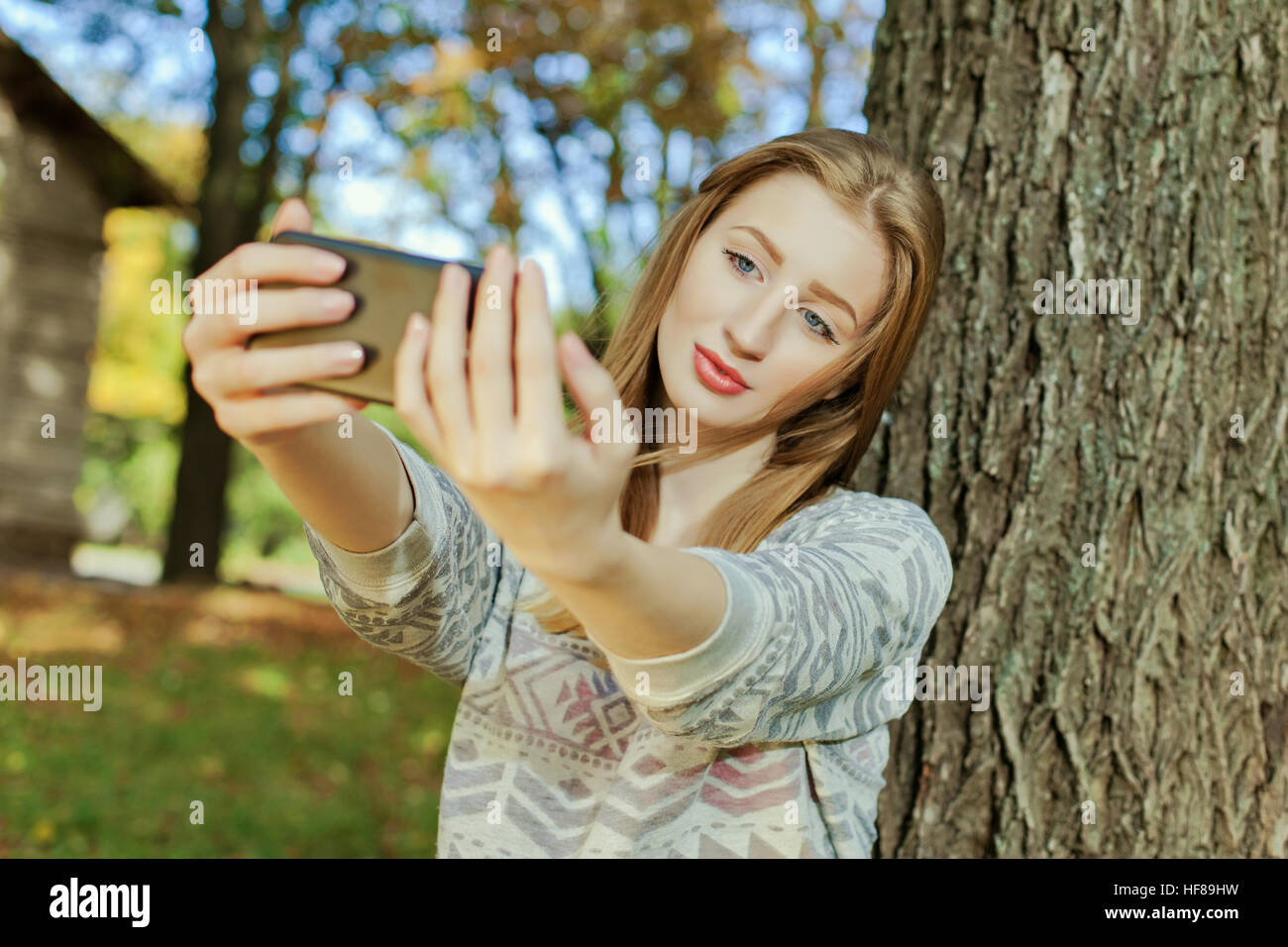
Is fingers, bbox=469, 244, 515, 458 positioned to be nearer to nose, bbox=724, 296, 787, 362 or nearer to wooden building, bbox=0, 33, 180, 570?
nose, bbox=724, 296, 787, 362

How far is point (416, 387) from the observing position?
3.29ft

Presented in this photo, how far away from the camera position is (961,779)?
2.30 meters

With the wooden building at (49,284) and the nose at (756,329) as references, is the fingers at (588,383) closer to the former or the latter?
the nose at (756,329)

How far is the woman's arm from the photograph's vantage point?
1079 millimetres

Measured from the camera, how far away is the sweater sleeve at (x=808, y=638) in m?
1.15

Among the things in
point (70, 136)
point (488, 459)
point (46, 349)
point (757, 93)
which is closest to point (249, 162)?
point (70, 136)

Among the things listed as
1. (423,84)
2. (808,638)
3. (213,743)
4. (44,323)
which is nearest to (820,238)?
(808,638)

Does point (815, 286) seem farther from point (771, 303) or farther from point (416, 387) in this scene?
point (416, 387)

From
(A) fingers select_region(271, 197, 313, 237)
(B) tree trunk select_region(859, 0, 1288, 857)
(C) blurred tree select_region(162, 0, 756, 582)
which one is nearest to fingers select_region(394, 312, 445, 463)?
(A) fingers select_region(271, 197, 313, 237)

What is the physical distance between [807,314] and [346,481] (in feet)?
2.45

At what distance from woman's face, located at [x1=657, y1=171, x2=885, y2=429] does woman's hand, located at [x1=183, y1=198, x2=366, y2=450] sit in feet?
2.23

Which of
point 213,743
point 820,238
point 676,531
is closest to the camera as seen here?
point 820,238

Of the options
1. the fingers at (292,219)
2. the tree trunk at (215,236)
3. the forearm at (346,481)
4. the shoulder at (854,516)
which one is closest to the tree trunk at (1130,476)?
the shoulder at (854,516)

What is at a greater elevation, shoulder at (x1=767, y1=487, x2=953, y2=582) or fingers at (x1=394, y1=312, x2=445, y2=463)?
fingers at (x1=394, y1=312, x2=445, y2=463)
